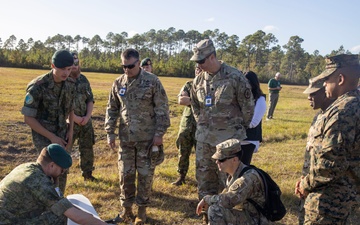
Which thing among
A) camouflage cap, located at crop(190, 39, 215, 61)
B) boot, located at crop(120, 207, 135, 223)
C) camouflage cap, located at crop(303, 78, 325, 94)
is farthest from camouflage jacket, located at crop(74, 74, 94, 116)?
camouflage cap, located at crop(303, 78, 325, 94)

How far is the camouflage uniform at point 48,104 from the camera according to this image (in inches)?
156

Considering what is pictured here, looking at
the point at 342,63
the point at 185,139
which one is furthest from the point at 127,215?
the point at 342,63

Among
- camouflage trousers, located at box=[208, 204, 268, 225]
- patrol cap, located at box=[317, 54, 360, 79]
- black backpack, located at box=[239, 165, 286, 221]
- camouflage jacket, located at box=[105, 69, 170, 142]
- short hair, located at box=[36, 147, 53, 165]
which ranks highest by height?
patrol cap, located at box=[317, 54, 360, 79]

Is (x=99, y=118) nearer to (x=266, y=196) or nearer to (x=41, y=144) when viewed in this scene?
(x=41, y=144)

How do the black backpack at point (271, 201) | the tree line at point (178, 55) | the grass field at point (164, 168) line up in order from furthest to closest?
the tree line at point (178, 55), the grass field at point (164, 168), the black backpack at point (271, 201)

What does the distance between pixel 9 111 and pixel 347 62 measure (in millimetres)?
11940

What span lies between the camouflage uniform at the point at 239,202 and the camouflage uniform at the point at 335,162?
0.48 m

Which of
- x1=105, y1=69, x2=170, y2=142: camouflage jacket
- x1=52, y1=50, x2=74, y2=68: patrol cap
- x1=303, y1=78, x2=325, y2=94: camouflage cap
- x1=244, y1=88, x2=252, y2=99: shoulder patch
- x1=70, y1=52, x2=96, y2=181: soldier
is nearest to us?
x1=303, y1=78, x2=325, y2=94: camouflage cap

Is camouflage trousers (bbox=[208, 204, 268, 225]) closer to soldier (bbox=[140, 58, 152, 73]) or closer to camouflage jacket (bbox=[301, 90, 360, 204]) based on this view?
camouflage jacket (bbox=[301, 90, 360, 204])

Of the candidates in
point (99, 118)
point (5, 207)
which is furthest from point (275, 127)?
point (5, 207)

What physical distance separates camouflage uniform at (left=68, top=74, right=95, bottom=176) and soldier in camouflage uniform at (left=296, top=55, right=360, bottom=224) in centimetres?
402

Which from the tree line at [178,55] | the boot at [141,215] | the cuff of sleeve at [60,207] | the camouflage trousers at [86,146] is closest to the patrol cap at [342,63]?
the cuff of sleeve at [60,207]

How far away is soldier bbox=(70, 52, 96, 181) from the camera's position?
567 centimetres

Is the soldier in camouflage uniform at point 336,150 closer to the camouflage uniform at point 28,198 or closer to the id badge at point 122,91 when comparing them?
the camouflage uniform at point 28,198
